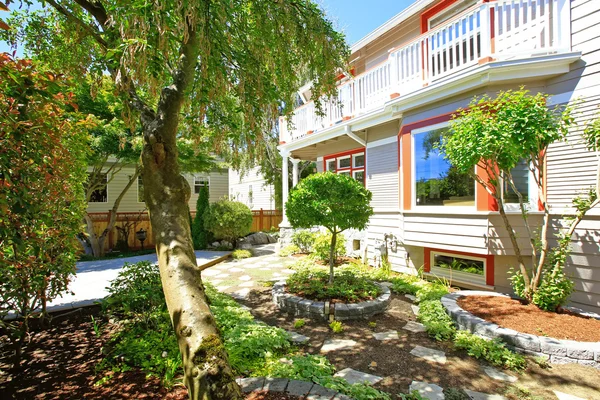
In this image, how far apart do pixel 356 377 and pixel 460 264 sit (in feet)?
14.1

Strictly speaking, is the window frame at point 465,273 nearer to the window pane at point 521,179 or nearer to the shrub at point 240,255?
the window pane at point 521,179

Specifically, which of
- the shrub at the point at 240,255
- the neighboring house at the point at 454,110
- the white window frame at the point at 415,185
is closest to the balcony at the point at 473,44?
the neighboring house at the point at 454,110

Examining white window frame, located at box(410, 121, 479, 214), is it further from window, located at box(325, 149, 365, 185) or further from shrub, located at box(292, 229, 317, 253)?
shrub, located at box(292, 229, 317, 253)

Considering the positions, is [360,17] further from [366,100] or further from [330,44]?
[330,44]

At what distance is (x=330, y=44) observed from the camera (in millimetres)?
4223

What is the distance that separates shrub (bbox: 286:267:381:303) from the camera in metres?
4.92

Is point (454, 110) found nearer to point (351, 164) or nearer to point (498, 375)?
point (351, 164)

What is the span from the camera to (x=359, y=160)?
30.1ft

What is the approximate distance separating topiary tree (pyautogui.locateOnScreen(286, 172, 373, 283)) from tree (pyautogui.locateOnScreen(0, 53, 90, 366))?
10.5 feet

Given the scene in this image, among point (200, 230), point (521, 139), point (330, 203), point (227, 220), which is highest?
point (521, 139)

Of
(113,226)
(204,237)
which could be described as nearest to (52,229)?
(204,237)

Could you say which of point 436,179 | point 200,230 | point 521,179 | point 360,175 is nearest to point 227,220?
point 200,230

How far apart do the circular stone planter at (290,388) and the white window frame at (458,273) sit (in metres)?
4.67

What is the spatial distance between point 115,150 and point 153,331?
8.12 metres
